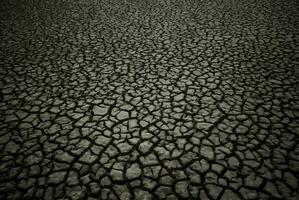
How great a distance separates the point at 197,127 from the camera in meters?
2.34

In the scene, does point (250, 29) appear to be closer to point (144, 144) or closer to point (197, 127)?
point (197, 127)

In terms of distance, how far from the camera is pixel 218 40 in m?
3.85

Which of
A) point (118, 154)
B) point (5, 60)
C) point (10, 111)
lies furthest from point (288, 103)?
point (5, 60)

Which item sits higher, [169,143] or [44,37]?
[44,37]

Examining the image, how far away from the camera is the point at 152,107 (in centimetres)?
262

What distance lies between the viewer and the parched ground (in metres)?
1.89

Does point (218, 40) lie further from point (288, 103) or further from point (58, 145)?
point (58, 145)

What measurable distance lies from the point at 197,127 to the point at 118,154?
2.66 ft

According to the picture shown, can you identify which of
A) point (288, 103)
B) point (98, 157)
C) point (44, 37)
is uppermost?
point (44, 37)

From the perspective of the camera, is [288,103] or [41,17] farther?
[41,17]

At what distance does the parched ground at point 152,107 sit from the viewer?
189 centimetres

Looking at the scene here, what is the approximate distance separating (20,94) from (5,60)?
3.33 ft

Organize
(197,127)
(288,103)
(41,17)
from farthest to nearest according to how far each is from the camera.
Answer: (41,17) < (288,103) < (197,127)

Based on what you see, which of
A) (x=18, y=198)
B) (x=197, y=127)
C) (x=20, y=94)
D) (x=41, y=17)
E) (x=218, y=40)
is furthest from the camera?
(x=41, y=17)
